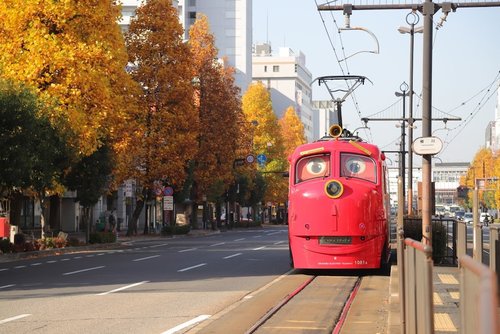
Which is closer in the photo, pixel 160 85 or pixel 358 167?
pixel 358 167

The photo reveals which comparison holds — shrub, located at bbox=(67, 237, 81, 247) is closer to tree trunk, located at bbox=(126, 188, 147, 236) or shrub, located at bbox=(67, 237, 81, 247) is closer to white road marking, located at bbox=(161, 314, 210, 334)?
tree trunk, located at bbox=(126, 188, 147, 236)

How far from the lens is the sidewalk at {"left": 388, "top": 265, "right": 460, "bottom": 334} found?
11.0m

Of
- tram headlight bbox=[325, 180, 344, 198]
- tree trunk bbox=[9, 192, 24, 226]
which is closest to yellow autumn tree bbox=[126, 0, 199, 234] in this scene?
tree trunk bbox=[9, 192, 24, 226]

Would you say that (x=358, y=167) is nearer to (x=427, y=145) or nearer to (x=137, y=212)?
(x=427, y=145)

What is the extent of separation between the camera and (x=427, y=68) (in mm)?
19078

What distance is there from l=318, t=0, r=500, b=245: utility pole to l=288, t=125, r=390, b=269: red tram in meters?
2.45

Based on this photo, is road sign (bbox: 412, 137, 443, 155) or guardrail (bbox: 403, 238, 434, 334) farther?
road sign (bbox: 412, 137, 443, 155)

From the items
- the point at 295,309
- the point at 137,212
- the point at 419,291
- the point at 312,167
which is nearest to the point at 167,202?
the point at 137,212

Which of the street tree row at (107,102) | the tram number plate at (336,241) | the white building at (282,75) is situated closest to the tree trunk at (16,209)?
the street tree row at (107,102)

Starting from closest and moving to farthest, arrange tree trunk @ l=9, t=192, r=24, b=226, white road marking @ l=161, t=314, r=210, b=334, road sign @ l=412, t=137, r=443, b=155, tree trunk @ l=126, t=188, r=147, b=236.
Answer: white road marking @ l=161, t=314, r=210, b=334
road sign @ l=412, t=137, r=443, b=155
tree trunk @ l=9, t=192, r=24, b=226
tree trunk @ l=126, t=188, r=147, b=236

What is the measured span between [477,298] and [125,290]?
1524 centimetres

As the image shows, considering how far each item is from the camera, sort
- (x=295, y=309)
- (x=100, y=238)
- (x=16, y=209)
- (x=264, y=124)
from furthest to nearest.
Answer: (x=264, y=124), (x=100, y=238), (x=16, y=209), (x=295, y=309)

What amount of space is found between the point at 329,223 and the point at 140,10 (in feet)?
114

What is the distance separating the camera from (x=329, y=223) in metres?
21.0
